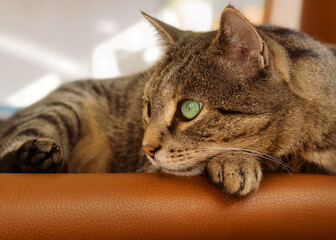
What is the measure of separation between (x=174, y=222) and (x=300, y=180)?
0.32 metres

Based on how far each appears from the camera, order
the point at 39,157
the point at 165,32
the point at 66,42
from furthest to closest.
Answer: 1. the point at 66,42
2. the point at 165,32
3. the point at 39,157

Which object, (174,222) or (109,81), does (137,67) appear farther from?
(174,222)

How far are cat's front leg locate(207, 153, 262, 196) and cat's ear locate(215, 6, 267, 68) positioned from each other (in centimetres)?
24

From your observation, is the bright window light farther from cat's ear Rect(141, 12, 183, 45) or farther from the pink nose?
the pink nose

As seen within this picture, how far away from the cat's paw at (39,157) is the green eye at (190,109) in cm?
39

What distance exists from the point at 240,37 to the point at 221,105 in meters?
0.18

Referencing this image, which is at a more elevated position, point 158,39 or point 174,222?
point 158,39

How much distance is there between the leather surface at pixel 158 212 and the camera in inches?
28.7

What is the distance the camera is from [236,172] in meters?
0.84

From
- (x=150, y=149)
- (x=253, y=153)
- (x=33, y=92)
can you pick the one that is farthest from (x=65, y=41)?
(x=253, y=153)

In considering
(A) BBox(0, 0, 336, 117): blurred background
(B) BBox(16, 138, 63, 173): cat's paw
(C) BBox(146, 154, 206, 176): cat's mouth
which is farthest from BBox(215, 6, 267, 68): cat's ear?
(A) BBox(0, 0, 336, 117): blurred background

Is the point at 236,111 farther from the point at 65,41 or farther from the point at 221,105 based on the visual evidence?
the point at 65,41

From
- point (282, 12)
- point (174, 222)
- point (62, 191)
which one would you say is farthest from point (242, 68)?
point (282, 12)

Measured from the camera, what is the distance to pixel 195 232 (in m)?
0.75
